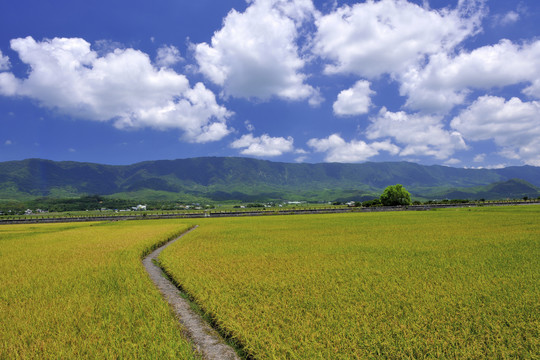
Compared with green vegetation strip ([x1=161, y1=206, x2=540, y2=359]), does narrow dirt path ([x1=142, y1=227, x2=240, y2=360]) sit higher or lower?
lower

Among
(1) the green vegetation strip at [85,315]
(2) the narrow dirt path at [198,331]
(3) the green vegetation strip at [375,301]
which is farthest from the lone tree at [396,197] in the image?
(2) the narrow dirt path at [198,331]

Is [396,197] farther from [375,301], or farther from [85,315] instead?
[85,315]

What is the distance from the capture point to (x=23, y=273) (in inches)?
701

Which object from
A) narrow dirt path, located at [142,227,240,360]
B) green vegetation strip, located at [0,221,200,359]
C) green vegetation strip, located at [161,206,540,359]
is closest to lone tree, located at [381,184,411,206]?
green vegetation strip, located at [161,206,540,359]

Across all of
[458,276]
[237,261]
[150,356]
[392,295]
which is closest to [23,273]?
[237,261]

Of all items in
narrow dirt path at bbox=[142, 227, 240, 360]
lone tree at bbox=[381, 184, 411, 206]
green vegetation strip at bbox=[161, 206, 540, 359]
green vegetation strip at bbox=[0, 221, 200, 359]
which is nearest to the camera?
green vegetation strip at bbox=[161, 206, 540, 359]

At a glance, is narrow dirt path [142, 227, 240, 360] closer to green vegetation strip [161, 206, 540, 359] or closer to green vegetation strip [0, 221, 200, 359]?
green vegetation strip [161, 206, 540, 359]

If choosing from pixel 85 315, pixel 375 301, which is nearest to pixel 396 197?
pixel 375 301

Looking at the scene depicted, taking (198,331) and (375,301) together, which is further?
(375,301)

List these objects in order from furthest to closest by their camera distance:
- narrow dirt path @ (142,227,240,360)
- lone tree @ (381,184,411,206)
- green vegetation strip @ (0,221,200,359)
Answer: lone tree @ (381,184,411,206) → narrow dirt path @ (142,227,240,360) → green vegetation strip @ (0,221,200,359)

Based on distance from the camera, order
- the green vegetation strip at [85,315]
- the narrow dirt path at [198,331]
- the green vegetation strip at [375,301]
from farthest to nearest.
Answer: the narrow dirt path at [198,331], the green vegetation strip at [85,315], the green vegetation strip at [375,301]

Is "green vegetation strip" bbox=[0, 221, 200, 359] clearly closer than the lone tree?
Yes

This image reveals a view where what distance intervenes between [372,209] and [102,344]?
327 ft

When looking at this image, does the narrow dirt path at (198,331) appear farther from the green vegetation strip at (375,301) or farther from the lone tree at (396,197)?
the lone tree at (396,197)
